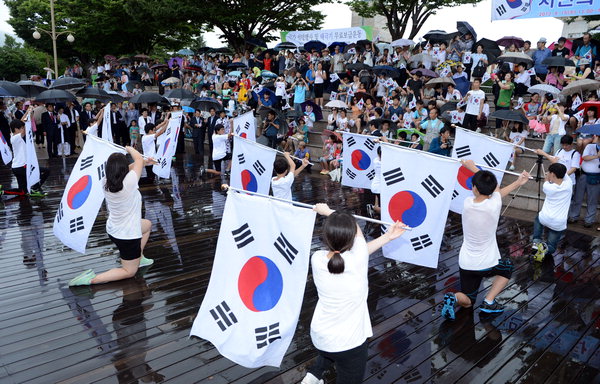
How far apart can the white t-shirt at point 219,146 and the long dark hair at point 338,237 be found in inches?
362

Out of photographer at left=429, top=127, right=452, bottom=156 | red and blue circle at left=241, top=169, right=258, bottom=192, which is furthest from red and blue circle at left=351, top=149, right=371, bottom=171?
red and blue circle at left=241, top=169, right=258, bottom=192

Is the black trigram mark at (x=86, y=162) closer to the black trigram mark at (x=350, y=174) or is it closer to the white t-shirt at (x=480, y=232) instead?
the white t-shirt at (x=480, y=232)

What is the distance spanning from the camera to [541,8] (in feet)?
44.5

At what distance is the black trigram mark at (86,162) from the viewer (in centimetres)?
621

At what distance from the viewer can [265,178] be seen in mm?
8602

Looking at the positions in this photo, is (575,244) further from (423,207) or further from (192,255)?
(192,255)

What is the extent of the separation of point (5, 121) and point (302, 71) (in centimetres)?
963

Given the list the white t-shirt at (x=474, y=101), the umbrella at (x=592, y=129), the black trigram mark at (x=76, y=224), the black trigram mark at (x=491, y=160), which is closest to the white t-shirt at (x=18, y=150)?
the black trigram mark at (x=76, y=224)

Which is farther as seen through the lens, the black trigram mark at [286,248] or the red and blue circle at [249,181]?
the red and blue circle at [249,181]

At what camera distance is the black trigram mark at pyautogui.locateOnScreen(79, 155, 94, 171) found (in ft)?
20.4

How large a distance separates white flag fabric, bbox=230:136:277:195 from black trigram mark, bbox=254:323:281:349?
4.96m

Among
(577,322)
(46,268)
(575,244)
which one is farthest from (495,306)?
(46,268)

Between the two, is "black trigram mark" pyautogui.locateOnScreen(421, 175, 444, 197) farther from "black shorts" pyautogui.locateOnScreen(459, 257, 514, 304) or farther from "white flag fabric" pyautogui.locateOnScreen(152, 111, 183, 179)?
"white flag fabric" pyautogui.locateOnScreen(152, 111, 183, 179)

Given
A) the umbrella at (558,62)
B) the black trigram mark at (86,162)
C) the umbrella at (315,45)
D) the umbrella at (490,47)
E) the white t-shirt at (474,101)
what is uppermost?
the umbrella at (315,45)
